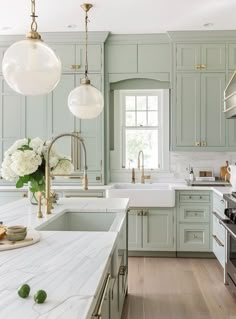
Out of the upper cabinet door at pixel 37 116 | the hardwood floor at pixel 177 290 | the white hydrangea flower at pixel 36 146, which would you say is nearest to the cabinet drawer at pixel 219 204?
the hardwood floor at pixel 177 290

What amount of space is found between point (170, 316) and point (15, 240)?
183cm

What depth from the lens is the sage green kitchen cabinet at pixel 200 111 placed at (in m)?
4.95

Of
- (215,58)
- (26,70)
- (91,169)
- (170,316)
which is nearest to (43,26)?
(91,169)

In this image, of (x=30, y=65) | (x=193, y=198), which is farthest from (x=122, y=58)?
(x=30, y=65)

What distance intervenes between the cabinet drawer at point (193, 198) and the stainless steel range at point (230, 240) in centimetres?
100

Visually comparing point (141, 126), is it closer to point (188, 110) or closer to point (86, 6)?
point (188, 110)

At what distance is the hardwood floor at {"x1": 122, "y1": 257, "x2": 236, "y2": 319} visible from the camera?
315 centimetres

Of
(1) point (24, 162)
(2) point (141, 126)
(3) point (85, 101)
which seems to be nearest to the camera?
(1) point (24, 162)

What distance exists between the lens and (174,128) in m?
5.01

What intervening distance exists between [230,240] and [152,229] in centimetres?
139

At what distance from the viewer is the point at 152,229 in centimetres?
475

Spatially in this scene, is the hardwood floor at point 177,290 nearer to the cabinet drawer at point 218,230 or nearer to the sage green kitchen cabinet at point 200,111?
the cabinet drawer at point 218,230

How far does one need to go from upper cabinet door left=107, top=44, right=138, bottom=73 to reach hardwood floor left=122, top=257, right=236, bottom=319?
7.94ft

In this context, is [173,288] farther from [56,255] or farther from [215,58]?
[215,58]
